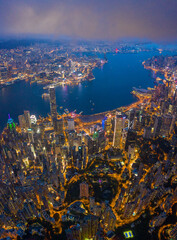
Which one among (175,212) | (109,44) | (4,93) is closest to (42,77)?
(4,93)

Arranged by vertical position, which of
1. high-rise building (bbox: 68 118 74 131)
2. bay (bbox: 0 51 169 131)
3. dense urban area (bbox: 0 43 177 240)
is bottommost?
dense urban area (bbox: 0 43 177 240)

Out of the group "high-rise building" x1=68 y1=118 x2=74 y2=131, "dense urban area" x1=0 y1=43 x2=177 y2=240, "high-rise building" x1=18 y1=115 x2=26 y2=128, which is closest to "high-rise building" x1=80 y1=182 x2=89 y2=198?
"dense urban area" x1=0 y1=43 x2=177 y2=240

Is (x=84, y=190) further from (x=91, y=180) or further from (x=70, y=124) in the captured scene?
(x=70, y=124)

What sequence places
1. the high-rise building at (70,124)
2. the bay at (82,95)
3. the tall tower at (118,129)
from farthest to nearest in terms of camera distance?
1. the bay at (82,95)
2. the high-rise building at (70,124)
3. the tall tower at (118,129)

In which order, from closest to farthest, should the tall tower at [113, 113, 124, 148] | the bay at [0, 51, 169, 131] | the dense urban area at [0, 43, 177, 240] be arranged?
1. the dense urban area at [0, 43, 177, 240]
2. the tall tower at [113, 113, 124, 148]
3. the bay at [0, 51, 169, 131]

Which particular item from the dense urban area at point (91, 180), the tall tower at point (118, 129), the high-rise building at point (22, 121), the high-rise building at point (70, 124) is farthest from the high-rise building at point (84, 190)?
the high-rise building at point (22, 121)

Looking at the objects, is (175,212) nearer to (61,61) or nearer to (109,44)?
(61,61)

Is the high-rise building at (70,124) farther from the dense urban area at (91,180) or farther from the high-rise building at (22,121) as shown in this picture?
the high-rise building at (22,121)

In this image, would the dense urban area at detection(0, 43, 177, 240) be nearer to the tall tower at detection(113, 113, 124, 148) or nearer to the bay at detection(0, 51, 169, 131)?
the tall tower at detection(113, 113, 124, 148)
